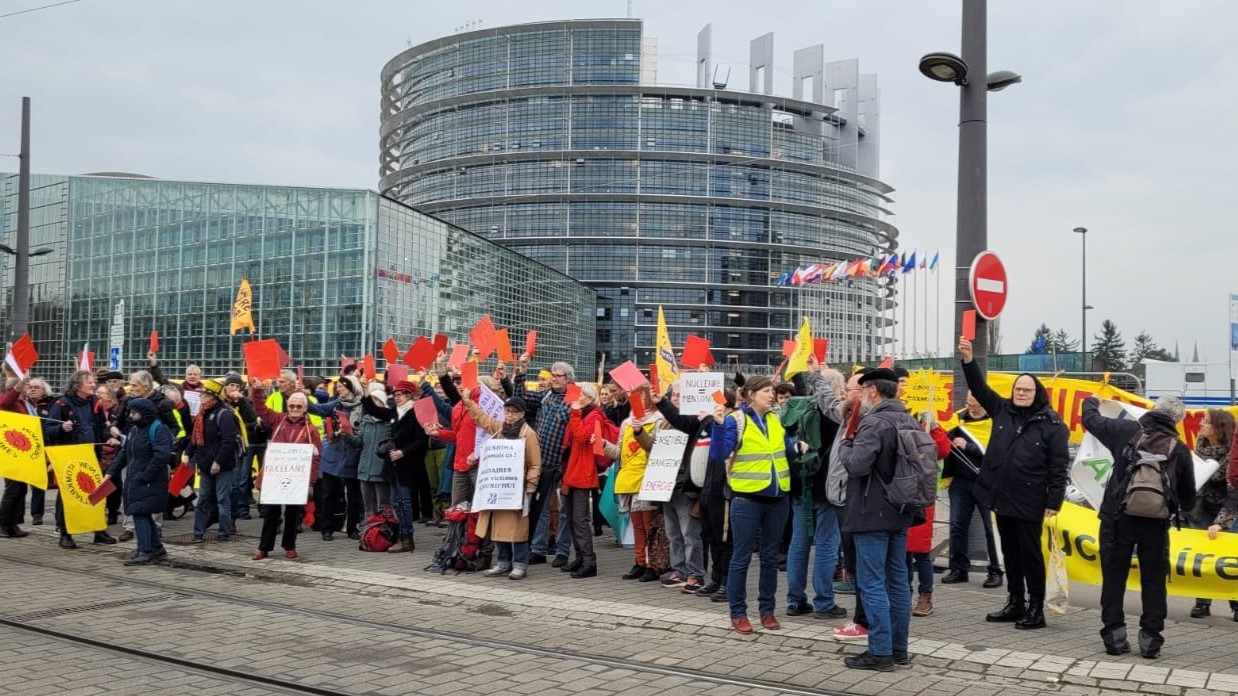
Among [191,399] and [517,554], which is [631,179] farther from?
[517,554]

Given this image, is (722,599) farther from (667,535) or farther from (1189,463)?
(1189,463)

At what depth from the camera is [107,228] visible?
155 feet

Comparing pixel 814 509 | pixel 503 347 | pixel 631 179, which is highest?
pixel 631 179

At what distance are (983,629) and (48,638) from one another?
6.81m

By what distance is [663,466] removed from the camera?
392 inches

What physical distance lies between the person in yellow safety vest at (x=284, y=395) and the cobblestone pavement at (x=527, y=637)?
3.41 metres

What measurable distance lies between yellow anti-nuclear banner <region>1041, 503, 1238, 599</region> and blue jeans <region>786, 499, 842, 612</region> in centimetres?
176

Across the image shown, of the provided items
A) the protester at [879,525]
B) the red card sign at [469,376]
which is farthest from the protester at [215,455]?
the protester at [879,525]

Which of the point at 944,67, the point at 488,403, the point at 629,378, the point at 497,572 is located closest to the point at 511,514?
the point at 497,572

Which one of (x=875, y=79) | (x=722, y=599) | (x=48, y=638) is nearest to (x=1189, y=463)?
(x=722, y=599)

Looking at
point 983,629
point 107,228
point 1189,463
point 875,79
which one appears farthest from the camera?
point 875,79

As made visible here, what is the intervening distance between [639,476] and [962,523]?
3126mm

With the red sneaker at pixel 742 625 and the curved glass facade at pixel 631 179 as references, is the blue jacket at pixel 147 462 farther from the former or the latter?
Result: the curved glass facade at pixel 631 179

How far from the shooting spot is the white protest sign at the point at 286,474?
36.3 ft
